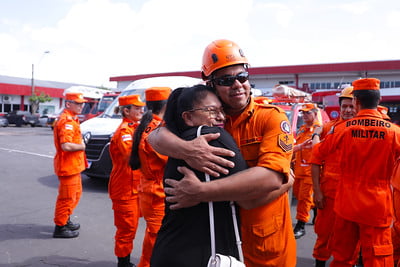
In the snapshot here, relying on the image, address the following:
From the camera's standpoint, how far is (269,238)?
198 cm

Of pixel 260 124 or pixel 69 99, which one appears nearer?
pixel 260 124

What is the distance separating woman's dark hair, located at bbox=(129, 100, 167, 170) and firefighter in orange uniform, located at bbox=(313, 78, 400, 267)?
1.79m

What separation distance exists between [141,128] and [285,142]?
1924mm

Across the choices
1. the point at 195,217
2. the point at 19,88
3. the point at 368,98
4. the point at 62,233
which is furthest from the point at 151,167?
the point at 19,88

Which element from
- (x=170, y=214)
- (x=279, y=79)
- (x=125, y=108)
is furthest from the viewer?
(x=279, y=79)

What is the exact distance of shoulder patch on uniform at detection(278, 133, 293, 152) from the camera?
1.83 m

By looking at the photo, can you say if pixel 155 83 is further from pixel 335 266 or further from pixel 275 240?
pixel 275 240

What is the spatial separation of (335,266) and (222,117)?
2175 mm

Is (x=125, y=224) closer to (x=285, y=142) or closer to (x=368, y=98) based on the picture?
(x=285, y=142)

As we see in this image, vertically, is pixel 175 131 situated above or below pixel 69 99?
below

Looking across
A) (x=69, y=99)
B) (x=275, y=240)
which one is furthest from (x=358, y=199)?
(x=69, y=99)

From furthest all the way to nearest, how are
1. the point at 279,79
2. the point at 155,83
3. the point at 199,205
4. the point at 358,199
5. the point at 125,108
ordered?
the point at 279,79 → the point at 155,83 → the point at 125,108 → the point at 358,199 → the point at 199,205

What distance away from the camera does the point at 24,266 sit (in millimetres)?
3973

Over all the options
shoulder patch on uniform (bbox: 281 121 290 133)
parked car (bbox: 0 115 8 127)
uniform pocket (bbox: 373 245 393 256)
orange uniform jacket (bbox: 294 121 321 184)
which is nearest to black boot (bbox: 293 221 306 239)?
orange uniform jacket (bbox: 294 121 321 184)
